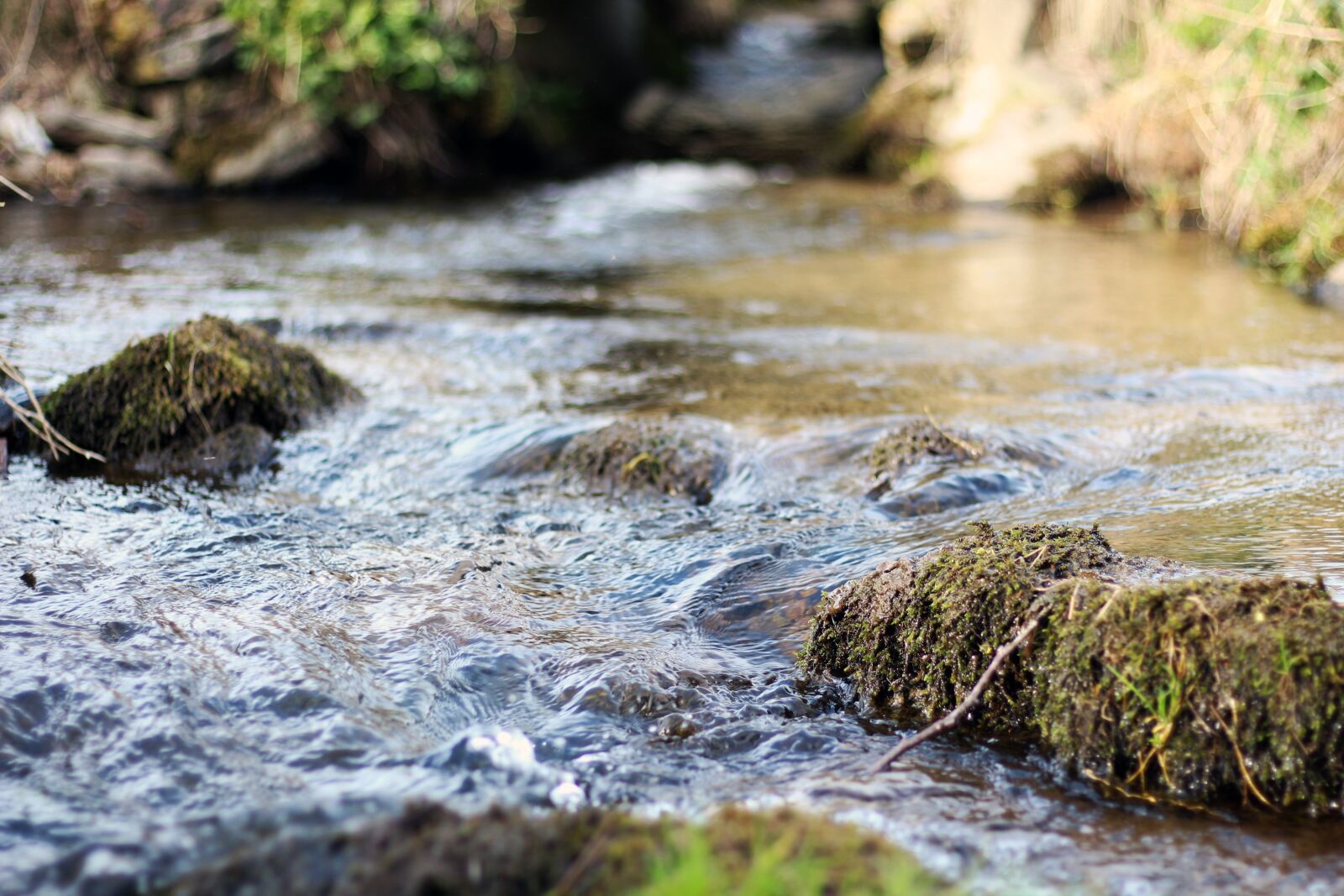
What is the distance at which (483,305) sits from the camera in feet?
23.1

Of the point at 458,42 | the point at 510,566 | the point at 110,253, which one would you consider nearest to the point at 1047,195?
the point at 458,42

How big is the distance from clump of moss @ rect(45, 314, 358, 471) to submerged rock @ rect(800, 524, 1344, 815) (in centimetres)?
288

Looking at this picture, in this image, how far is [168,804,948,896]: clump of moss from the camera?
1.74 meters

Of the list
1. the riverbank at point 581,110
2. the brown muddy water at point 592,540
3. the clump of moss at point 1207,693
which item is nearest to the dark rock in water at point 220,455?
the brown muddy water at point 592,540

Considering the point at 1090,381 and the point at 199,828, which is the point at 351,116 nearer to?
the point at 1090,381

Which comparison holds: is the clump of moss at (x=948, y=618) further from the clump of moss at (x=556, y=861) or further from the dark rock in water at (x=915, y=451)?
the dark rock in water at (x=915, y=451)

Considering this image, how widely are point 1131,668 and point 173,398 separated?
365cm

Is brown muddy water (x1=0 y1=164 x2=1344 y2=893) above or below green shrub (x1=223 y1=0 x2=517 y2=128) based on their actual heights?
below

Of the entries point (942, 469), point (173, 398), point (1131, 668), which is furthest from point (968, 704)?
point (173, 398)

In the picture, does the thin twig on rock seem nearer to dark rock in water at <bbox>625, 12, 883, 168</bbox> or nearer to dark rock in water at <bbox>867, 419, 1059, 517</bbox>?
dark rock in water at <bbox>867, 419, 1059, 517</bbox>

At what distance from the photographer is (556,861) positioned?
1.83m

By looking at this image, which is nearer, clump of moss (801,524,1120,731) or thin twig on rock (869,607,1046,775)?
thin twig on rock (869,607,1046,775)

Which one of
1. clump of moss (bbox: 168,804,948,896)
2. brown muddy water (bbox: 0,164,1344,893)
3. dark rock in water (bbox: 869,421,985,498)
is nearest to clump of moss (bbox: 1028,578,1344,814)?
brown muddy water (bbox: 0,164,1344,893)

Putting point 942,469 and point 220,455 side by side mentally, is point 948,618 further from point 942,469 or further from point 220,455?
point 220,455
